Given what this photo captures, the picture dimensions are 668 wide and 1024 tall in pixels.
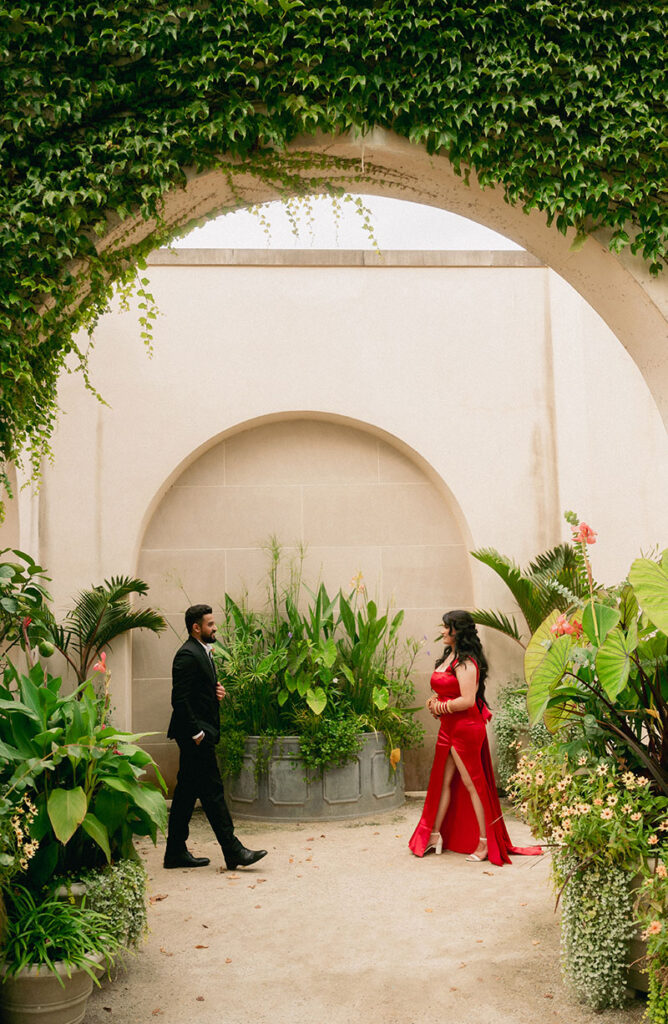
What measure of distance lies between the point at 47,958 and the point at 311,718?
3880mm

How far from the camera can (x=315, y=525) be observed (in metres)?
8.20

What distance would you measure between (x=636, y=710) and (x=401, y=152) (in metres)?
2.73

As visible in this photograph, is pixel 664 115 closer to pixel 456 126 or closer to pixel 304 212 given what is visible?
pixel 456 126

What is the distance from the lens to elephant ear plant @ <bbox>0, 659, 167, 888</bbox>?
3424 mm

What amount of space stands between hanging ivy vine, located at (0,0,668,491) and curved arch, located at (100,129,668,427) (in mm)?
91

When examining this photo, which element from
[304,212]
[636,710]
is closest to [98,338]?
[304,212]

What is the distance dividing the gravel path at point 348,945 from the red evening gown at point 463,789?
5.5 inches

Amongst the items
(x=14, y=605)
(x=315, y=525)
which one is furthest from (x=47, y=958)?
(x=315, y=525)

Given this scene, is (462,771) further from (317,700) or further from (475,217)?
(475,217)

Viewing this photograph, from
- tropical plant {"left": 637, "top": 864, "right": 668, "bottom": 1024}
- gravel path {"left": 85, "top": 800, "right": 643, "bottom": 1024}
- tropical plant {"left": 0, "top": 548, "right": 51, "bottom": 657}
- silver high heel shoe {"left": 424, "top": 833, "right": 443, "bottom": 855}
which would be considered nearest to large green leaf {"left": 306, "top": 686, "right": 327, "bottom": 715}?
gravel path {"left": 85, "top": 800, "right": 643, "bottom": 1024}

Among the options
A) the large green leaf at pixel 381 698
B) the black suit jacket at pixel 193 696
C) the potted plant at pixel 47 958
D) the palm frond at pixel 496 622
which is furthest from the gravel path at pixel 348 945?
the palm frond at pixel 496 622

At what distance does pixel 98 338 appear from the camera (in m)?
7.79

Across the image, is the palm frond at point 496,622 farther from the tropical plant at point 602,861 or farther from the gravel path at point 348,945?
the tropical plant at point 602,861

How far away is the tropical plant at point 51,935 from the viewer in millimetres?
3162
